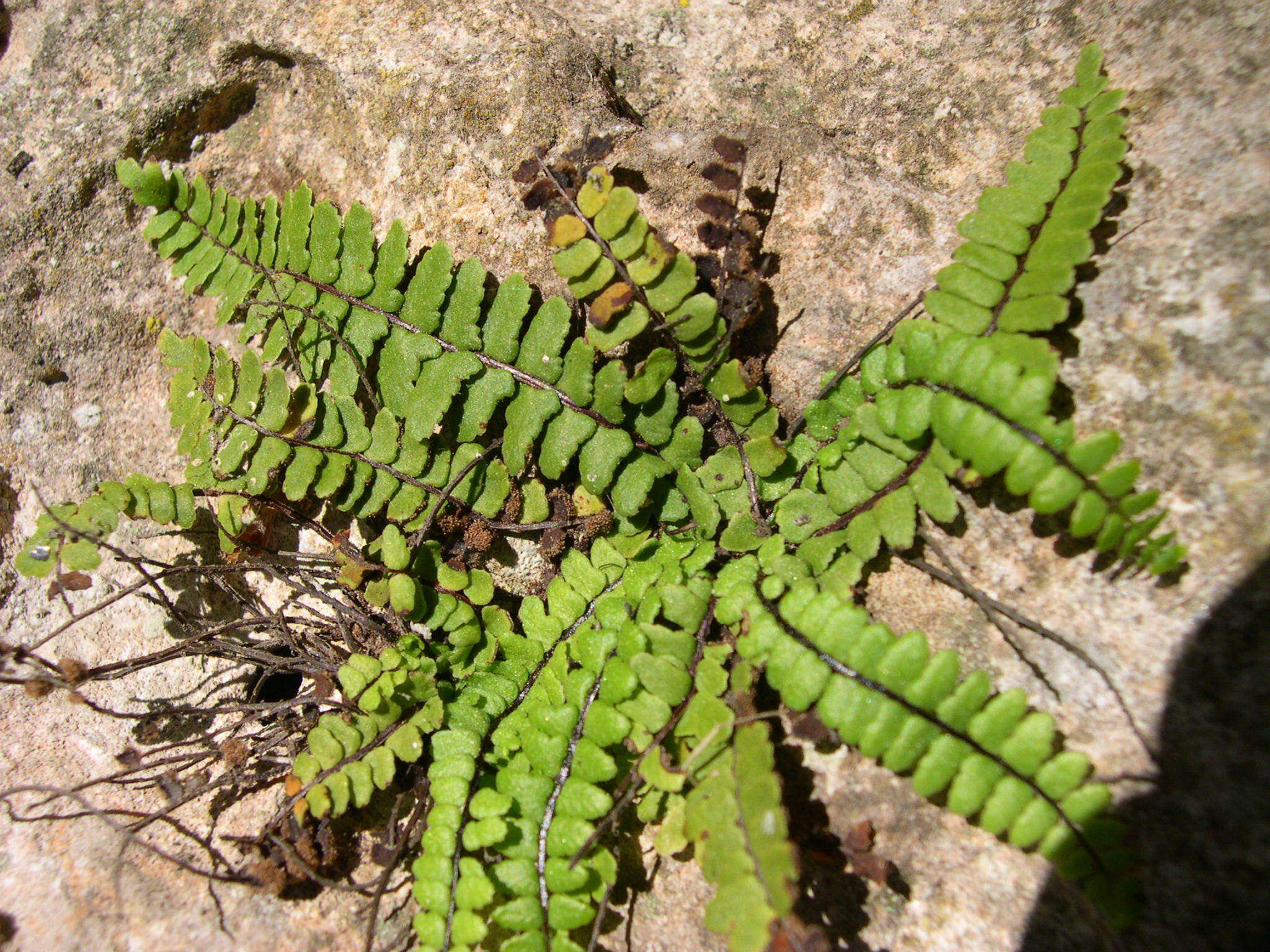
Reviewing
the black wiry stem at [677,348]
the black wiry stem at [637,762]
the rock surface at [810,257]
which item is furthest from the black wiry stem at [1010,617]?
the black wiry stem at [637,762]

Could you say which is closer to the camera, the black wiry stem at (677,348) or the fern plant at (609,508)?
the fern plant at (609,508)

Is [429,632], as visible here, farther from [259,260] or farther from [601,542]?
[259,260]

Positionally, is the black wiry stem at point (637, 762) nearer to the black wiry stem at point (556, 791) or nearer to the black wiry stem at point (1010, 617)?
the black wiry stem at point (556, 791)

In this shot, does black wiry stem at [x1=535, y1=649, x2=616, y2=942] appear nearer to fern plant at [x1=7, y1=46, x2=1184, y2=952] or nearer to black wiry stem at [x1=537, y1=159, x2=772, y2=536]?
fern plant at [x1=7, y1=46, x2=1184, y2=952]

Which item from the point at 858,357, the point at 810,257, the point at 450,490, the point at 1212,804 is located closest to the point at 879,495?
the point at 858,357

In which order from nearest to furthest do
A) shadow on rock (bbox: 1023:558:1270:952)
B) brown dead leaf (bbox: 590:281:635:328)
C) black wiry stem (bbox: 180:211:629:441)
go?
shadow on rock (bbox: 1023:558:1270:952) → brown dead leaf (bbox: 590:281:635:328) → black wiry stem (bbox: 180:211:629:441)

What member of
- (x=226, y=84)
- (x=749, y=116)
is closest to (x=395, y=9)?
(x=226, y=84)

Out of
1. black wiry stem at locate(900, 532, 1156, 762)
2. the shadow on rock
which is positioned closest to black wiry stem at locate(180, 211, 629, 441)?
black wiry stem at locate(900, 532, 1156, 762)
